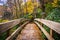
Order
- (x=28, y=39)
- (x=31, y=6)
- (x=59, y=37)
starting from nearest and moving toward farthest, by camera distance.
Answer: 1. (x=59, y=37)
2. (x=28, y=39)
3. (x=31, y=6)

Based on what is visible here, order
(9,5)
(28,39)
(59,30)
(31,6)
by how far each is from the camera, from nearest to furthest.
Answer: (59,30) < (28,39) < (9,5) < (31,6)

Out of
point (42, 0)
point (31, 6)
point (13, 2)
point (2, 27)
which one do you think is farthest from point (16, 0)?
point (2, 27)

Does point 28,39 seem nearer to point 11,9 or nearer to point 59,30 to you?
point 59,30

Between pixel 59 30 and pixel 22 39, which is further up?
pixel 59 30

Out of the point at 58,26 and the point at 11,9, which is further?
the point at 11,9

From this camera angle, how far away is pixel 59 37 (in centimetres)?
545

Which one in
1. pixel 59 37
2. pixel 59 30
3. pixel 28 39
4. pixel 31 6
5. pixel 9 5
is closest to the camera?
pixel 59 30

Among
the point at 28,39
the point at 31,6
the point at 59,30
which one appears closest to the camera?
the point at 59,30

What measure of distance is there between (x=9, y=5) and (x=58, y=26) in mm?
22242

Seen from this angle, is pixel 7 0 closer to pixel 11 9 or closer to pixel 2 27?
pixel 11 9

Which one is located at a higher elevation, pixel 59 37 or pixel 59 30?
pixel 59 30

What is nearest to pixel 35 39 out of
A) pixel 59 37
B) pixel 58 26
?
pixel 59 37

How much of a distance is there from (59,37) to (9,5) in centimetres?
2101

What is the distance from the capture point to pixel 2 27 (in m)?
4.05
